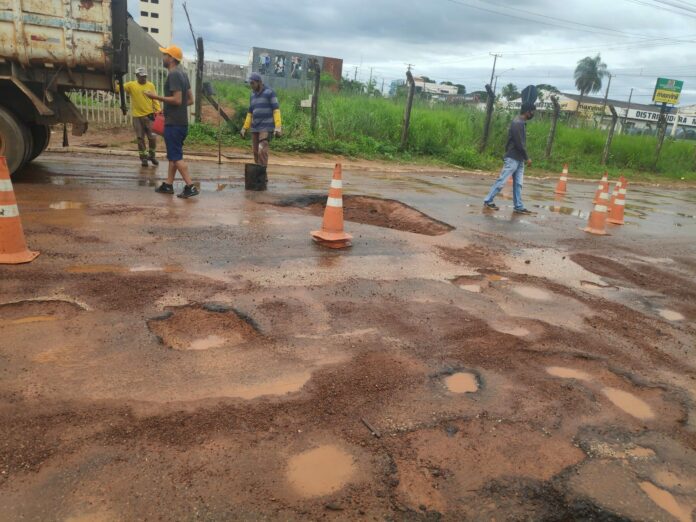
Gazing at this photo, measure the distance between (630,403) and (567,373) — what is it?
1.22 feet

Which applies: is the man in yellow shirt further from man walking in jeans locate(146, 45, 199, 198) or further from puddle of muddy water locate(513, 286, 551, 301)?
puddle of muddy water locate(513, 286, 551, 301)

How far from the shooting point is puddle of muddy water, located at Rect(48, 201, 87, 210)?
5779mm

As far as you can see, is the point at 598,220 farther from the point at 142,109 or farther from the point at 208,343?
Result: the point at 142,109

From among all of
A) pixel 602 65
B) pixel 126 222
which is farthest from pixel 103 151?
pixel 602 65

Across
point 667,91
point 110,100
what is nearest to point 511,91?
point 667,91

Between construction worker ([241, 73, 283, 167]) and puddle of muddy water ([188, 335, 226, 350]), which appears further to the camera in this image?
construction worker ([241, 73, 283, 167])

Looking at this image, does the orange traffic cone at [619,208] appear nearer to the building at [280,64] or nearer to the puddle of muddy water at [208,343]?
the puddle of muddy water at [208,343]

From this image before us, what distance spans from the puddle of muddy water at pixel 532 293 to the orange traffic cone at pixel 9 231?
4110mm

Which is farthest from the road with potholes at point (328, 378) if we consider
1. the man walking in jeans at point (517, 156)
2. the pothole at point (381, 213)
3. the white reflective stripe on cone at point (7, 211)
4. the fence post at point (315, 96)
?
the fence post at point (315, 96)

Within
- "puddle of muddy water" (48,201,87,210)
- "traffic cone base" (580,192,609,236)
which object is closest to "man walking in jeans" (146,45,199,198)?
"puddle of muddy water" (48,201,87,210)

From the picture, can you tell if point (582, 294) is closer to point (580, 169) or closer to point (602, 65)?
point (580, 169)

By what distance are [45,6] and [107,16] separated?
707mm

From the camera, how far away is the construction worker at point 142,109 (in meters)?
9.10

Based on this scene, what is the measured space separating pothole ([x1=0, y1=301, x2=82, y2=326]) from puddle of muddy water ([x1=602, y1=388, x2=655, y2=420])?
10.7 ft
